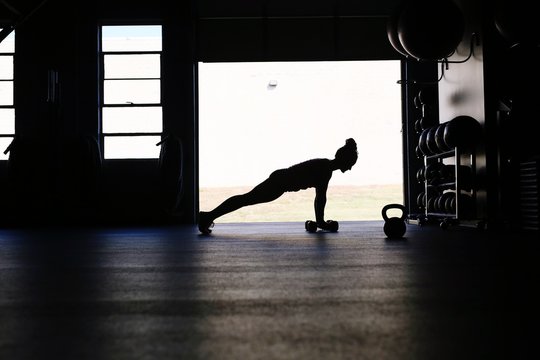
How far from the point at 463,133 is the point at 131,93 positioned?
13.2 feet

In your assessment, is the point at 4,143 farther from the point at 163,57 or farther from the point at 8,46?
the point at 163,57

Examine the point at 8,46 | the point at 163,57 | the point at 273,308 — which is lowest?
the point at 273,308

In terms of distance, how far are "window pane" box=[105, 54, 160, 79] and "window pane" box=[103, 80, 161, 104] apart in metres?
0.07

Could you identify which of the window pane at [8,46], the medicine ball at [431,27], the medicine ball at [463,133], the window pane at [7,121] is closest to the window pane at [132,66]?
the window pane at [8,46]

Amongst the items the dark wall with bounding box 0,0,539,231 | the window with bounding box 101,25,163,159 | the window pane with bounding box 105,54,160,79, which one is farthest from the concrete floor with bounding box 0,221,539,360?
the window pane with bounding box 105,54,160,79

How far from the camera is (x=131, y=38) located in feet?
23.3

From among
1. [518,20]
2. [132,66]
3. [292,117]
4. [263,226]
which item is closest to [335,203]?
[292,117]

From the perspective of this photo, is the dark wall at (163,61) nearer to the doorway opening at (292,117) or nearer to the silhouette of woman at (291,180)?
the doorway opening at (292,117)

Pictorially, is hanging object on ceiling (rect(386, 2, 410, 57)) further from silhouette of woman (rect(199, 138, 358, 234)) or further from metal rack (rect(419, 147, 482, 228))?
silhouette of woman (rect(199, 138, 358, 234))

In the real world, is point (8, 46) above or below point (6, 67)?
above

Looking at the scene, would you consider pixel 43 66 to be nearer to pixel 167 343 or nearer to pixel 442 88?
pixel 442 88

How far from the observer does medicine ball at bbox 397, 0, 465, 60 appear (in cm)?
472

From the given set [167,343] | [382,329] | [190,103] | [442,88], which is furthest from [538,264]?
[190,103]

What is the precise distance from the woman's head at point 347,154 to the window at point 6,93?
4516 millimetres
